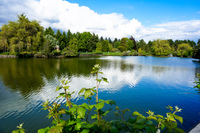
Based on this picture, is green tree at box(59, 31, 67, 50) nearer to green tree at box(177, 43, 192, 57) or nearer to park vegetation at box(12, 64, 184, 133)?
park vegetation at box(12, 64, 184, 133)

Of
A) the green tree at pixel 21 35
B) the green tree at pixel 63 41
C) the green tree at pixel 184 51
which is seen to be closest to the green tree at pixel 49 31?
the green tree at pixel 63 41

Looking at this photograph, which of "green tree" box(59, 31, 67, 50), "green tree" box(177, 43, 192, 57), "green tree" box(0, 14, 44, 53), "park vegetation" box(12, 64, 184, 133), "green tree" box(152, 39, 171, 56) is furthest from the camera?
"green tree" box(152, 39, 171, 56)

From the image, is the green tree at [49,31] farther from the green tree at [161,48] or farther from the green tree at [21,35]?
the green tree at [161,48]

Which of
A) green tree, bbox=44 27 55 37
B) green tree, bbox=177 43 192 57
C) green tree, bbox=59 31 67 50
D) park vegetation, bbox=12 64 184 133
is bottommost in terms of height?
park vegetation, bbox=12 64 184 133

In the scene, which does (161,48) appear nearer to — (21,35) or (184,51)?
(184,51)

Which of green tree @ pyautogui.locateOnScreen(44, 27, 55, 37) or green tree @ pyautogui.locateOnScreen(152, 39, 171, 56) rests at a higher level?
green tree @ pyautogui.locateOnScreen(44, 27, 55, 37)

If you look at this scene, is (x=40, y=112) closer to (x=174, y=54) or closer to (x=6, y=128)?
(x=6, y=128)

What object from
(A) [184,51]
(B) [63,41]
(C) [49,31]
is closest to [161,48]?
(A) [184,51]

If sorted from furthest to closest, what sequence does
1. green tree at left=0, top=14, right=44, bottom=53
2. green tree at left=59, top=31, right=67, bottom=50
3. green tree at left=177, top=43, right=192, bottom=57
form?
1. green tree at left=177, top=43, right=192, bottom=57
2. green tree at left=59, top=31, right=67, bottom=50
3. green tree at left=0, top=14, right=44, bottom=53

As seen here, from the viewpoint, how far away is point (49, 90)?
10.3m

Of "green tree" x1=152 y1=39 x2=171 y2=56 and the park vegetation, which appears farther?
"green tree" x1=152 y1=39 x2=171 y2=56

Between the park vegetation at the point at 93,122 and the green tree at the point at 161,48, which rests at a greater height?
the green tree at the point at 161,48

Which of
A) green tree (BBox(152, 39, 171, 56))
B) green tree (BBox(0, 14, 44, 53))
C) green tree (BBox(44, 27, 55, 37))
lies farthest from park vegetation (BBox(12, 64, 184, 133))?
green tree (BBox(152, 39, 171, 56))

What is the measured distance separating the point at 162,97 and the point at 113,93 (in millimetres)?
3836
